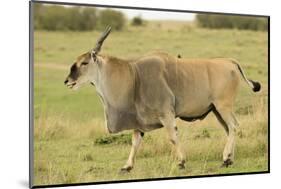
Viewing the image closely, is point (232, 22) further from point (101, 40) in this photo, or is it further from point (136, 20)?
point (101, 40)

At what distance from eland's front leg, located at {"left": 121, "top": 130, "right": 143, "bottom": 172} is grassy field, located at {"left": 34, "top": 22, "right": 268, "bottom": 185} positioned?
0.11ft

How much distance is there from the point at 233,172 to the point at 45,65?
1.50m

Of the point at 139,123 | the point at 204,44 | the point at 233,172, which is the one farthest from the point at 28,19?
the point at 233,172

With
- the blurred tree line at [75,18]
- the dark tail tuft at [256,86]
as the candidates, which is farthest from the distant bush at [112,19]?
the dark tail tuft at [256,86]

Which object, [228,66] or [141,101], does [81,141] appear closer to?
[141,101]

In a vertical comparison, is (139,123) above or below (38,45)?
below

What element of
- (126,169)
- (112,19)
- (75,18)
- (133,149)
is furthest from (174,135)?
(75,18)

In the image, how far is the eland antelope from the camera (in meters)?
4.08

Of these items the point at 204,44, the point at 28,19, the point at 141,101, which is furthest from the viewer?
the point at 204,44

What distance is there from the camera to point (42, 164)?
3.90 metres

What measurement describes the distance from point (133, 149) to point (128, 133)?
0.35ft

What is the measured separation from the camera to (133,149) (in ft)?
13.6

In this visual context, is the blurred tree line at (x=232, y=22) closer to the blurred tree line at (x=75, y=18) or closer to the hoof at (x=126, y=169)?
the blurred tree line at (x=75, y=18)

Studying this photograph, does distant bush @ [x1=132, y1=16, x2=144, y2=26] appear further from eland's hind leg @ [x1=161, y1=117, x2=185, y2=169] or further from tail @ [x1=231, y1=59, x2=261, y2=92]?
tail @ [x1=231, y1=59, x2=261, y2=92]
